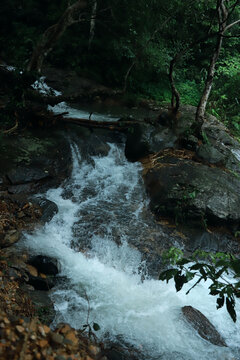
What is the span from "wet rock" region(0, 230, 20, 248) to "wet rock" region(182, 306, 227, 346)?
3.07 metres

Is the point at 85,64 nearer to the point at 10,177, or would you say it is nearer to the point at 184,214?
the point at 10,177

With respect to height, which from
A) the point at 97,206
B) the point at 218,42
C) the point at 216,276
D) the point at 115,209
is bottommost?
the point at 97,206

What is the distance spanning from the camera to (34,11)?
15633mm

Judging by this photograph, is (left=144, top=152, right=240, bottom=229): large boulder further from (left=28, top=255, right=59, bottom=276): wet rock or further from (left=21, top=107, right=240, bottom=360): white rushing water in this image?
(left=28, top=255, right=59, bottom=276): wet rock

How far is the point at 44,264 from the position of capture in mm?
4789

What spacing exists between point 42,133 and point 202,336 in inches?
247

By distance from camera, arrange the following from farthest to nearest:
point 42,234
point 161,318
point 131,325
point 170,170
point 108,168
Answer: point 108,168 → point 170,170 → point 42,234 → point 161,318 → point 131,325

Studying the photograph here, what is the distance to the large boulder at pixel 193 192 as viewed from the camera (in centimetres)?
645

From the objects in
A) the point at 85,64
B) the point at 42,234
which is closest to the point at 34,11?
the point at 85,64

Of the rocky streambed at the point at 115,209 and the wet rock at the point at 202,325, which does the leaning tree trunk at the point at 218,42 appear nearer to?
the rocky streambed at the point at 115,209

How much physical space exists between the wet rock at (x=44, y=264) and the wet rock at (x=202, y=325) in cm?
223

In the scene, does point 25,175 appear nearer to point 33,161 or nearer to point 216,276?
point 33,161

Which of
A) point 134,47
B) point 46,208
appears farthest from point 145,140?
point 134,47

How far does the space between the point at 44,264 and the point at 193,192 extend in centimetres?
350
